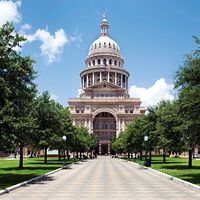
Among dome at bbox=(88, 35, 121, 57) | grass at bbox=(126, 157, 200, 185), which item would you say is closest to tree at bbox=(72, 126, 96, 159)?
grass at bbox=(126, 157, 200, 185)

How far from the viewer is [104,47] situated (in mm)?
192375

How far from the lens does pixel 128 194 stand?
64.7 feet

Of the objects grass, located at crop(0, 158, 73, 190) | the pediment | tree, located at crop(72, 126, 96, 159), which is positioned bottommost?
grass, located at crop(0, 158, 73, 190)

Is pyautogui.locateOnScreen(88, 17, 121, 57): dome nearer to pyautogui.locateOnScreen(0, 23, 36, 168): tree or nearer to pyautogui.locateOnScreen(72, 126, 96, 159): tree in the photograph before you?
pyautogui.locateOnScreen(72, 126, 96, 159): tree

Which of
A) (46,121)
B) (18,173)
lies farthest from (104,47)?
(18,173)

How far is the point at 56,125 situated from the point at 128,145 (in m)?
31.4

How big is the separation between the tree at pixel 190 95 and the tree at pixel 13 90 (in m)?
10.7

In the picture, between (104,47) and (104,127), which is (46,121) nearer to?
(104,127)

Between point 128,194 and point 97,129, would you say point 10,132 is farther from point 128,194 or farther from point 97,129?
point 97,129

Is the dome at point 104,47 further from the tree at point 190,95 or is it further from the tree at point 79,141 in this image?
the tree at point 190,95

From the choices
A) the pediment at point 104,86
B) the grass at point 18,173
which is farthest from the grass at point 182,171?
the pediment at point 104,86

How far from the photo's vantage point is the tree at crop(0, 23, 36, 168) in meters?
25.8

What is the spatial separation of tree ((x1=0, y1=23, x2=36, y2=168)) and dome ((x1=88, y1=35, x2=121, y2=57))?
161771 mm

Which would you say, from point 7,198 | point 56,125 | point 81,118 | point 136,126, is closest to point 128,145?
point 136,126
